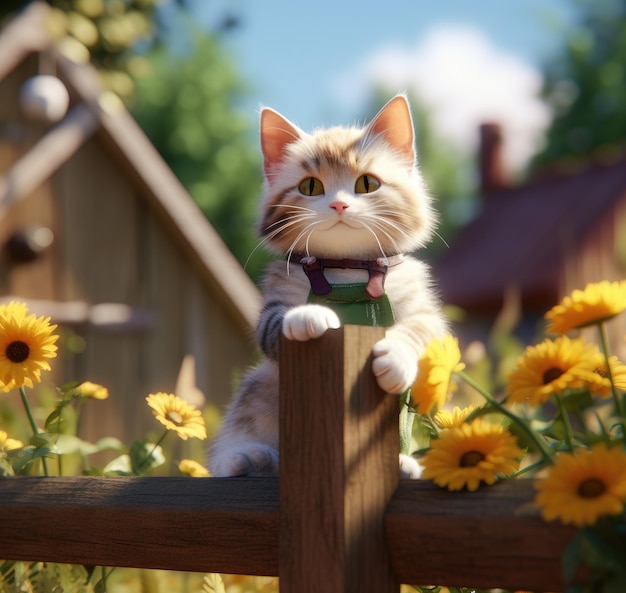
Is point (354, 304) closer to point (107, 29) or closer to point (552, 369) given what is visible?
point (552, 369)

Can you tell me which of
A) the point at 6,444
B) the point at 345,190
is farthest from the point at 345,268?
the point at 6,444

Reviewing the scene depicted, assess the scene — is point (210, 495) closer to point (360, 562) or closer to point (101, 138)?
point (360, 562)

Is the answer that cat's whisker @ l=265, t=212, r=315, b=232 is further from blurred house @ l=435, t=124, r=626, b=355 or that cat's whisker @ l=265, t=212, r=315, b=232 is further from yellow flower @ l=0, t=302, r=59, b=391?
blurred house @ l=435, t=124, r=626, b=355

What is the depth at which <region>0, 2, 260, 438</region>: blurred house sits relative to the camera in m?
6.21

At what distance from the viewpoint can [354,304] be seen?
168cm

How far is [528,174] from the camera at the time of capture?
26.2 meters

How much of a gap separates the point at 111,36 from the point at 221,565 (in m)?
5.84

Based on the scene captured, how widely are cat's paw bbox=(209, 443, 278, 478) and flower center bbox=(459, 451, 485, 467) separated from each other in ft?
1.56

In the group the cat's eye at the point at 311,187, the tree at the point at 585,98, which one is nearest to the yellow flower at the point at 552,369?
the cat's eye at the point at 311,187

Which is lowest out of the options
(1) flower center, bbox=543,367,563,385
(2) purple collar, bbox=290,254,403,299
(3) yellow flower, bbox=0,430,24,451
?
(1) flower center, bbox=543,367,563,385

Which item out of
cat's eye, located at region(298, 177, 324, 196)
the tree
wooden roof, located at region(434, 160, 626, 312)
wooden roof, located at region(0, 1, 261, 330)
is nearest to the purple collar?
cat's eye, located at region(298, 177, 324, 196)

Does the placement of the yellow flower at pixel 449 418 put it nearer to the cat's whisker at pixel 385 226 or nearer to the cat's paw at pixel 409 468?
the cat's paw at pixel 409 468

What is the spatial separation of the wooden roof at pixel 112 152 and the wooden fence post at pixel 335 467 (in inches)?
182

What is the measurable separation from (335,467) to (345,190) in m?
0.62
